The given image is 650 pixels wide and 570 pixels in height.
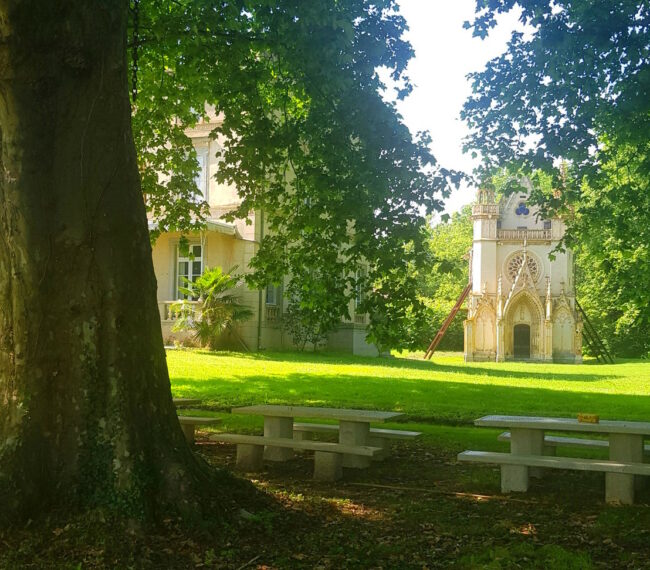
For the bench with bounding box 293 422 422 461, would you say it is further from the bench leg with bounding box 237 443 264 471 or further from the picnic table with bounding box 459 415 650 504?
the picnic table with bounding box 459 415 650 504

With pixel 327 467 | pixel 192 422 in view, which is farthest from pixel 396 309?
pixel 192 422

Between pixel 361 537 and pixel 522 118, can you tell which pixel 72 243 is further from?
pixel 522 118

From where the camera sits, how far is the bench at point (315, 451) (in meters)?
7.98

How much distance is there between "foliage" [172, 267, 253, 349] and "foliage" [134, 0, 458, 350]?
13.3 metres

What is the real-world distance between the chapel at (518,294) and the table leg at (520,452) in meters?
39.9

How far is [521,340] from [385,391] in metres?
34.1

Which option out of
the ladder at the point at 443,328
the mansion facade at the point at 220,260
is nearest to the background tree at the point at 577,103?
the mansion facade at the point at 220,260

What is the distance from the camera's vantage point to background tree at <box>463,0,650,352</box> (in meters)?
10.6

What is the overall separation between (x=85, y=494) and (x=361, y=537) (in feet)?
7.00

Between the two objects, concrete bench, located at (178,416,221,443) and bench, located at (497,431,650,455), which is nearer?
bench, located at (497,431,650,455)

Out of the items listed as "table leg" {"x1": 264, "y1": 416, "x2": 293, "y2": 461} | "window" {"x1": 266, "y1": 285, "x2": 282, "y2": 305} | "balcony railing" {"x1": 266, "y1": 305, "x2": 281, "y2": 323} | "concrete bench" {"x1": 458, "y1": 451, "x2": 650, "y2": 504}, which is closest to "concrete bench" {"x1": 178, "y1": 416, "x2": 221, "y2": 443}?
"table leg" {"x1": 264, "y1": 416, "x2": 293, "y2": 461}

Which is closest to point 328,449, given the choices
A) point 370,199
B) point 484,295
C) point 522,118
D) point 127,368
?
point 127,368

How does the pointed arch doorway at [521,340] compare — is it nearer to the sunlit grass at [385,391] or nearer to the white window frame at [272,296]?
the white window frame at [272,296]

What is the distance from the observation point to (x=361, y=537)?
235 inches
